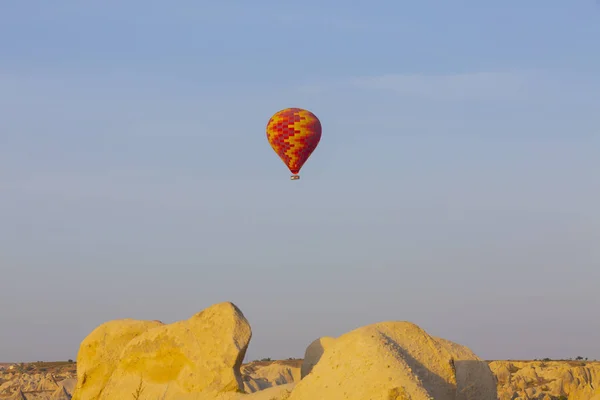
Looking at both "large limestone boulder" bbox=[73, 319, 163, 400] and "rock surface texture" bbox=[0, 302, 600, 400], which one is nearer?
"rock surface texture" bbox=[0, 302, 600, 400]

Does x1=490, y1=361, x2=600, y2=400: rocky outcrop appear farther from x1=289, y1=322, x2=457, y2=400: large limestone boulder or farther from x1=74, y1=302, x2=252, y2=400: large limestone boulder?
x1=74, y1=302, x2=252, y2=400: large limestone boulder

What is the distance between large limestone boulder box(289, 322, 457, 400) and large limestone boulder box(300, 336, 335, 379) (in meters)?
2.47

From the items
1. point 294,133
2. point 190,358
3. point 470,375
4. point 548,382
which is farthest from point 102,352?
point 548,382

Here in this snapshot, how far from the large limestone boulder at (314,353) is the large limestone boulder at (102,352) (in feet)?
16.1

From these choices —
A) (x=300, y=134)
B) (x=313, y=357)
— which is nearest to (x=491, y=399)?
(x=313, y=357)

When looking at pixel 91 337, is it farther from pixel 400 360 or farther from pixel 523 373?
pixel 523 373

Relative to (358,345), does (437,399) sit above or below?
below

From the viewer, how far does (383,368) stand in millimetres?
21000

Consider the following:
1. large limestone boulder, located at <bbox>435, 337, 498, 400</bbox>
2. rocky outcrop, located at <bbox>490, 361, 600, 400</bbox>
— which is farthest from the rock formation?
rocky outcrop, located at <bbox>490, 361, 600, 400</bbox>

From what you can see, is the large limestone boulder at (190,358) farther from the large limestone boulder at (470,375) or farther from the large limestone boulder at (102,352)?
the large limestone boulder at (470,375)

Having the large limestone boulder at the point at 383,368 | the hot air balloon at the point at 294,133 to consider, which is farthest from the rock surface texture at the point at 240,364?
the hot air balloon at the point at 294,133

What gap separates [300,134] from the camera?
5106cm

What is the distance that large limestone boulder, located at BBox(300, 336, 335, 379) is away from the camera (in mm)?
25859

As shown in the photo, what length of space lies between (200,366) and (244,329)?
1.53 metres
